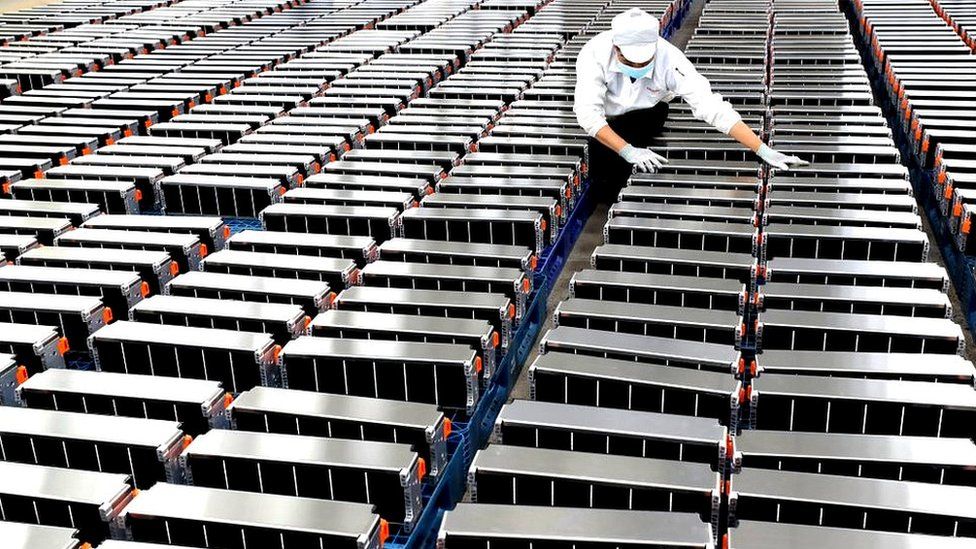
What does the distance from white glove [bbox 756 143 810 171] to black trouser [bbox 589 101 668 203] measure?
1.05 metres

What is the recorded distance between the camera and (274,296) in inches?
191

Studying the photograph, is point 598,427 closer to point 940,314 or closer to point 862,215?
point 940,314

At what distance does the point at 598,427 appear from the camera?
11.7 feet

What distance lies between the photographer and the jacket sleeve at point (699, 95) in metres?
6.72

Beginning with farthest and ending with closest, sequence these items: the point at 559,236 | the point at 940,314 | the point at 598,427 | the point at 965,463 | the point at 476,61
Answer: the point at 476,61
the point at 559,236
the point at 940,314
the point at 598,427
the point at 965,463

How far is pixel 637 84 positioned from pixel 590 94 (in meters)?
0.49

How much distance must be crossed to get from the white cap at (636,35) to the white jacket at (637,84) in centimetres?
34

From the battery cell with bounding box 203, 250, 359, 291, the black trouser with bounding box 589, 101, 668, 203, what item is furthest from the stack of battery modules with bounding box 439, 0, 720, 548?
the black trouser with bounding box 589, 101, 668, 203

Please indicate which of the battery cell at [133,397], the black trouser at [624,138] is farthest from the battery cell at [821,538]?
the black trouser at [624,138]

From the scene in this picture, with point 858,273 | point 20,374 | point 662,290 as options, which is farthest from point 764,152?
point 20,374

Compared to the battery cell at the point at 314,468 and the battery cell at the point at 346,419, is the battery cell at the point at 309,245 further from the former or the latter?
the battery cell at the point at 314,468

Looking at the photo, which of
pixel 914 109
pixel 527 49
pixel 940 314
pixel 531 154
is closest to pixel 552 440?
pixel 940 314

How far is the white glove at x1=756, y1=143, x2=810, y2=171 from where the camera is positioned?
6430mm

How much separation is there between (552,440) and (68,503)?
5.93 ft
